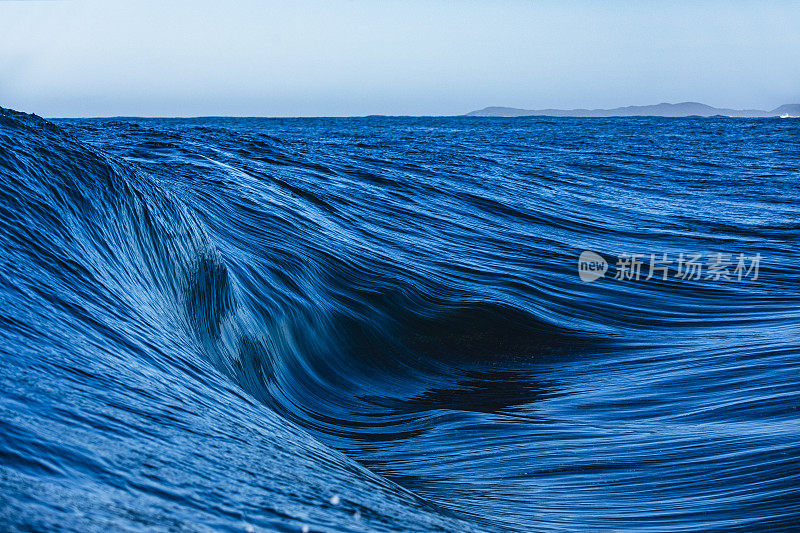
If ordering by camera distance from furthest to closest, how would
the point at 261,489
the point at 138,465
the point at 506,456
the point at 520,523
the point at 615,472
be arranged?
the point at 506,456, the point at 615,472, the point at 520,523, the point at 261,489, the point at 138,465

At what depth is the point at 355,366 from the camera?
6.16 meters

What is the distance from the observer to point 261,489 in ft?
7.53

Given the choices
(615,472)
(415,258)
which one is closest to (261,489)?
(615,472)

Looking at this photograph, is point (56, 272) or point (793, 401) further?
point (793, 401)

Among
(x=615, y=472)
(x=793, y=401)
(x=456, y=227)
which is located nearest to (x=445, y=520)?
(x=615, y=472)

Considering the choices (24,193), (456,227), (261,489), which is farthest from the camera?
(456,227)

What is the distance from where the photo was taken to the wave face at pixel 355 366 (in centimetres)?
229

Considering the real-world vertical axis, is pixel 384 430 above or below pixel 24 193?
below

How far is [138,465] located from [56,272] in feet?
5.91

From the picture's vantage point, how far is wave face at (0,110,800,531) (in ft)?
7.52

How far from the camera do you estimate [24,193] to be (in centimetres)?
441

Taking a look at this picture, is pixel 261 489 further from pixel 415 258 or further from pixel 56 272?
pixel 415 258

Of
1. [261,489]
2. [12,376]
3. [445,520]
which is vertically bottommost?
[445,520]

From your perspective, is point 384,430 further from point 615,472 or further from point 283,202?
point 283,202
